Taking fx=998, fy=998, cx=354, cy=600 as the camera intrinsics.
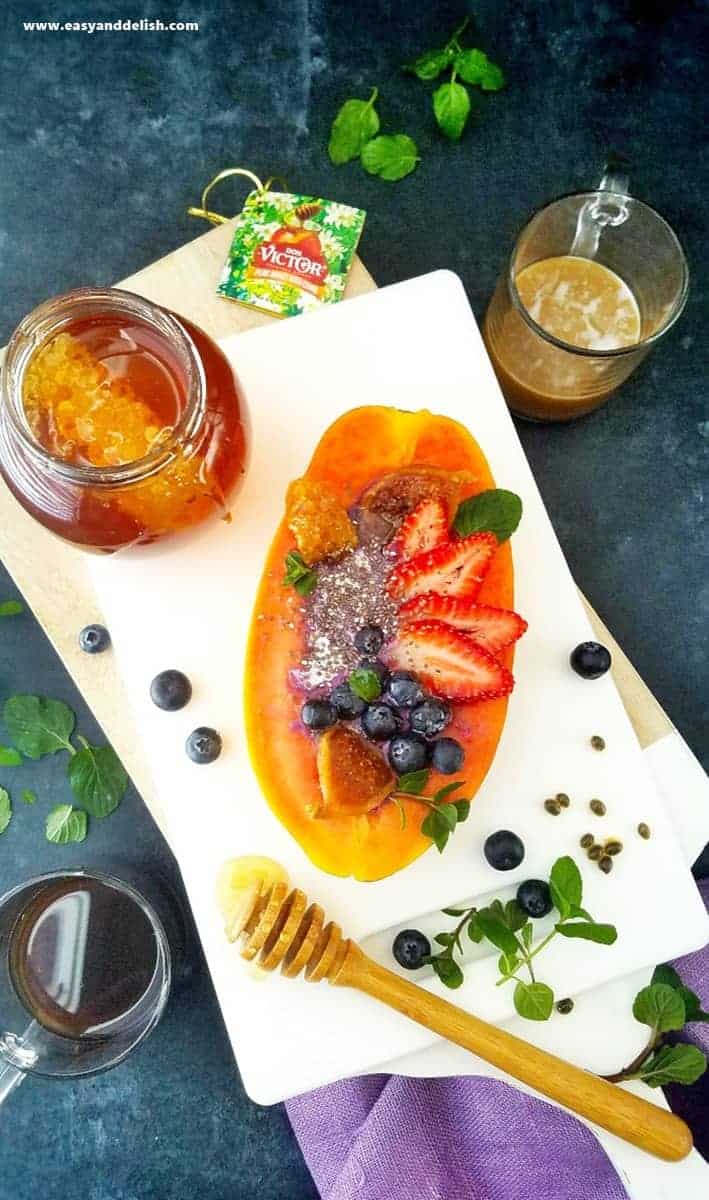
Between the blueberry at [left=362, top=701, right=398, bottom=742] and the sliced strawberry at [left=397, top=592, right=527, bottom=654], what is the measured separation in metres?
0.10

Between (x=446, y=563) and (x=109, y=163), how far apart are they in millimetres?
783

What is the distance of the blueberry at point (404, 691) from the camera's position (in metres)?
1.03

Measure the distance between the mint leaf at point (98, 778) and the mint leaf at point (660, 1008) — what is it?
684mm

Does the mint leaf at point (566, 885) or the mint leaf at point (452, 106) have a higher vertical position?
the mint leaf at point (452, 106)

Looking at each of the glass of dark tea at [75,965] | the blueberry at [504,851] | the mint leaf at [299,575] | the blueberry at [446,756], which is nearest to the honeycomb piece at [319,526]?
the mint leaf at [299,575]

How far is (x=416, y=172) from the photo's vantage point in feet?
4.53

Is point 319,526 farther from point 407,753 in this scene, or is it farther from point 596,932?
point 596,932

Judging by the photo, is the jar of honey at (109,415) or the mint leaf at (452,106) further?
the mint leaf at (452,106)

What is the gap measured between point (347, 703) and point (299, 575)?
0.49 ft

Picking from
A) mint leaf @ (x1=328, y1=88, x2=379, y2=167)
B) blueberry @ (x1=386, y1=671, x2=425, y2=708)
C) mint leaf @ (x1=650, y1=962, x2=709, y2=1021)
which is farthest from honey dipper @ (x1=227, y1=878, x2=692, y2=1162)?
mint leaf @ (x1=328, y1=88, x2=379, y2=167)

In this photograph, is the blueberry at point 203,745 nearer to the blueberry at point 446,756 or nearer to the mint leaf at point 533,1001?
the blueberry at point 446,756

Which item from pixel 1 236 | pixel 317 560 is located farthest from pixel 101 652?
pixel 1 236

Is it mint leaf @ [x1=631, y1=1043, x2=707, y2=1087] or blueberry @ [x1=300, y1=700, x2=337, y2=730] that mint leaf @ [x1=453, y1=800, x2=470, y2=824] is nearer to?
blueberry @ [x1=300, y1=700, x2=337, y2=730]

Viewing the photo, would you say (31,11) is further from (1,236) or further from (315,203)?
(315,203)
